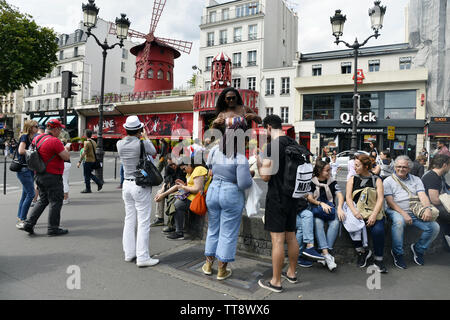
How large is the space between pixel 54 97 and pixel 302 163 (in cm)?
4759

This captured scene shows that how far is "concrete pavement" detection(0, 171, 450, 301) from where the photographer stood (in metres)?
2.98

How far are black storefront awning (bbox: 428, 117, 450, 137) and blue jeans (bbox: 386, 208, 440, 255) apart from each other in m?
21.9

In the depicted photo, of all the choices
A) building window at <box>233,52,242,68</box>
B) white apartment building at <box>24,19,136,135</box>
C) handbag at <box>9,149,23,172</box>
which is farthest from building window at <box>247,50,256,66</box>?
handbag at <box>9,149,23,172</box>

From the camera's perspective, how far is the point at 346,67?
25641 mm

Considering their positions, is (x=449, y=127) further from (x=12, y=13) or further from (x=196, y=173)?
(x=12, y=13)

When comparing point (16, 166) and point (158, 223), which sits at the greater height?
point (16, 166)

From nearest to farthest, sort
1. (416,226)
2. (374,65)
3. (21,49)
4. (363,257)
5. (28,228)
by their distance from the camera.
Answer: (363,257), (416,226), (28,228), (21,49), (374,65)

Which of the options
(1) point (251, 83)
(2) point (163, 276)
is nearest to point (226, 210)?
(2) point (163, 276)

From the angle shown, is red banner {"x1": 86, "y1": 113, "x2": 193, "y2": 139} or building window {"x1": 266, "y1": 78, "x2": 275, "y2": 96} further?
red banner {"x1": 86, "y1": 113, "x2": 193, "y2": 139}

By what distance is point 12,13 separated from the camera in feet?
76.0

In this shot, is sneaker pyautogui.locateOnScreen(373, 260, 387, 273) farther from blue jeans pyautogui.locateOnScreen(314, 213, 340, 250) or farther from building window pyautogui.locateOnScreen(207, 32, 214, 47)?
building window pyautogui.locateOnScreen(207, 32, 214, 47)

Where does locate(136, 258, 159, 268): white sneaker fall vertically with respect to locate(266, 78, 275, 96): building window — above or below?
below

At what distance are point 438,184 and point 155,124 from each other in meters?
32.8

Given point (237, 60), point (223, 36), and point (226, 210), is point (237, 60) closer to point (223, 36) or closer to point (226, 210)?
point (223, 36)
